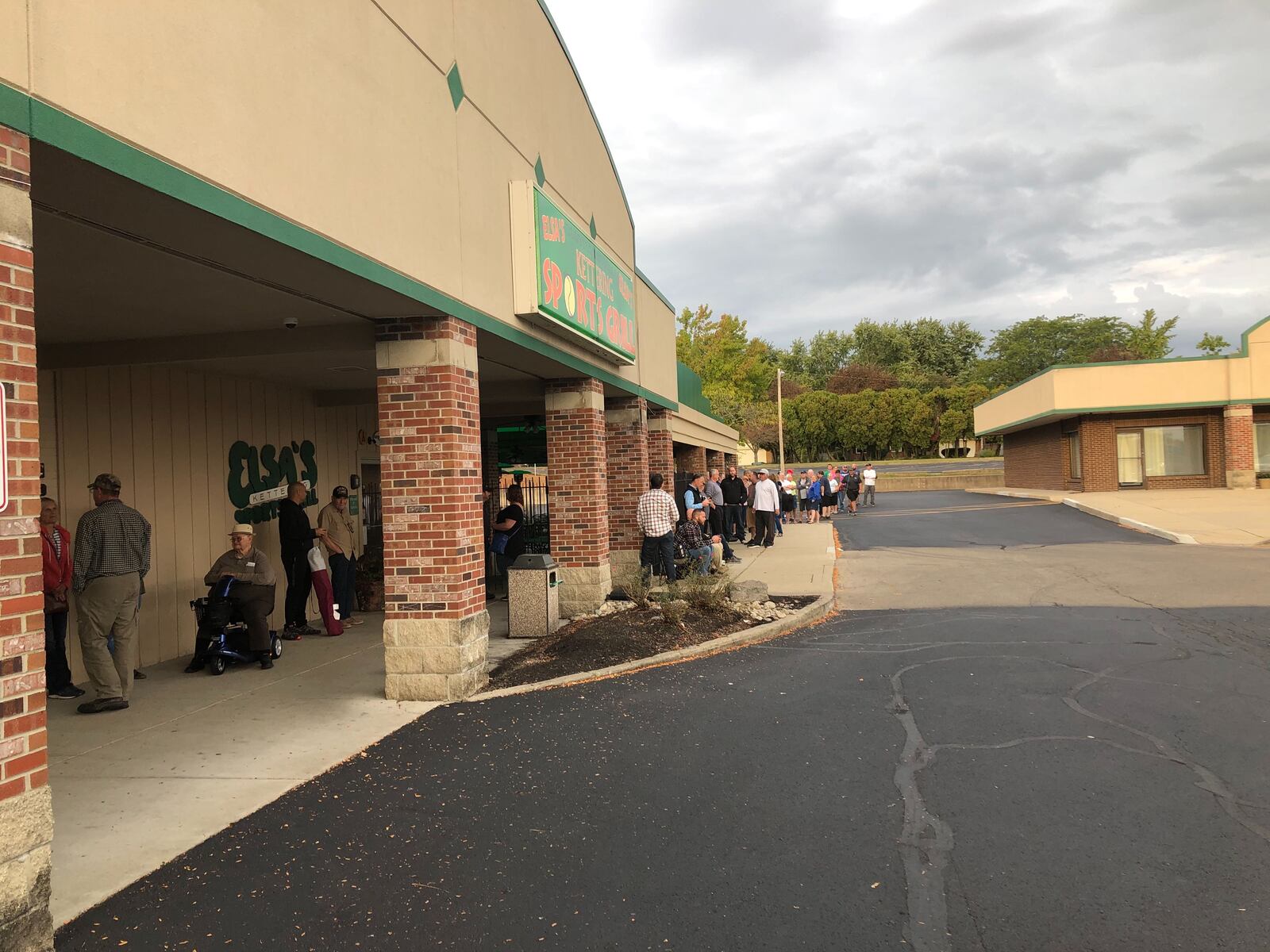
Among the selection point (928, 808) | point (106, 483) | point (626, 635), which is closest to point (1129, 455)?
point (626, 635)

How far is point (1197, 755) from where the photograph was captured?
5414 millimetres

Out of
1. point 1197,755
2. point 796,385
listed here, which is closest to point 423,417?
point 1197,755

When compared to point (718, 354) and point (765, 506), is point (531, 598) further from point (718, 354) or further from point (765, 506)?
point (718, 354)

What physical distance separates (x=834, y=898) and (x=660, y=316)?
46.9ft

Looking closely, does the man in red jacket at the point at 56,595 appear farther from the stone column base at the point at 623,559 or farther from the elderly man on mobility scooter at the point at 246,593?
the stone column base at the point at 623,559

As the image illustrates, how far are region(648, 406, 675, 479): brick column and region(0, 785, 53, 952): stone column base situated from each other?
14.5 metres

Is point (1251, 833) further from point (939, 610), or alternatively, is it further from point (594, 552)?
point (594, 552)

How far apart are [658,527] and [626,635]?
10.9 feet

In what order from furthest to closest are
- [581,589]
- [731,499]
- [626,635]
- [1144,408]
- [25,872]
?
[1144,408] → [731,499] → [581,589] → [626,635] → [25,872]

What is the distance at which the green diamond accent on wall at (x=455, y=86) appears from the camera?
7648mm

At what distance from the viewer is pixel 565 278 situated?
33.0ft

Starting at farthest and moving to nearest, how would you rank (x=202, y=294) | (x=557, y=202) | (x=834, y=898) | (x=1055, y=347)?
(x=1055, y=347) → (x=557, y=202) → (x=202, y=294) → (x=834, y=898)

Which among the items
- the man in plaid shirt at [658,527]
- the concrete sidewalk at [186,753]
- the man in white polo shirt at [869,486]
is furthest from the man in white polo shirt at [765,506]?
the man in white polo shirt at [869,486]

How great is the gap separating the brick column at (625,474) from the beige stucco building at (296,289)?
1022 mm
